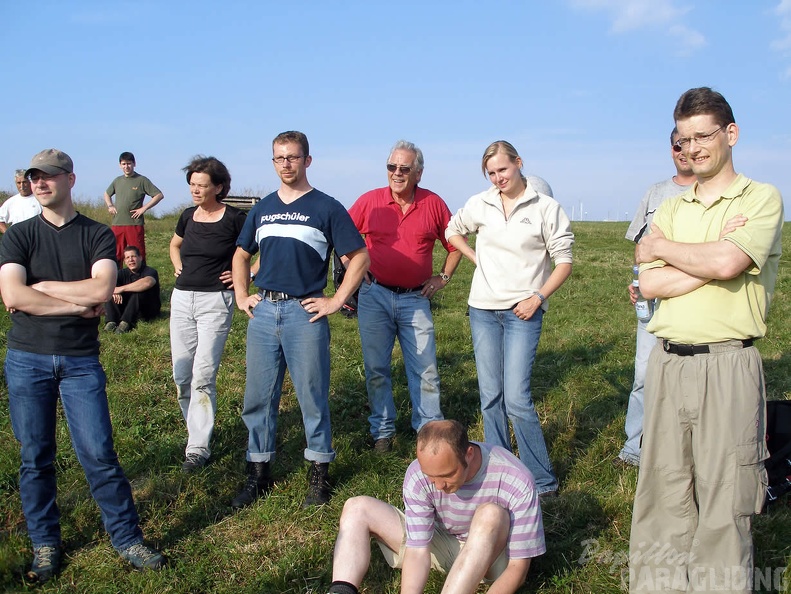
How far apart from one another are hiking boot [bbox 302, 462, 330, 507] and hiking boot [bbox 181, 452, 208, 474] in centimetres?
96

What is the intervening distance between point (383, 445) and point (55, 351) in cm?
273

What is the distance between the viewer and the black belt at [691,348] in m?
3.34

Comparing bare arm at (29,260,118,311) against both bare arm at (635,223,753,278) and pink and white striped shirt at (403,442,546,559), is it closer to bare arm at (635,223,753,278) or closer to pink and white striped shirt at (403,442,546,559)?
pink and white striped shirt at (403,442,546,559)

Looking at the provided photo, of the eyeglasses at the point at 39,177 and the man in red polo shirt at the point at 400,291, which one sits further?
the man in red polo shirt at the point at 400,291

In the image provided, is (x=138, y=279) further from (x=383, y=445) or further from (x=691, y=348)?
(x=691, y=348)

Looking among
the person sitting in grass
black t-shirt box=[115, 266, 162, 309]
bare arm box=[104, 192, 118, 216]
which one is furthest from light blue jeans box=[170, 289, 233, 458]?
bare arm box=[104, 192, 118, 216]

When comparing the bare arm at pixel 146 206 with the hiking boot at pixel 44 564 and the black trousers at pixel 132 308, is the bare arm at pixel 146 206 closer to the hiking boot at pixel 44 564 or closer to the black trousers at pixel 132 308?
the black trousers at pixel 132 308

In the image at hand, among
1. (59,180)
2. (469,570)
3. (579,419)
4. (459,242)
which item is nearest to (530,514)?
(469,570)

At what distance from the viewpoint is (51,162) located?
4.07 m

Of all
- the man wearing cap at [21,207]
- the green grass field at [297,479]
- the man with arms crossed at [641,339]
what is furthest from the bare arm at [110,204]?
the man with arms crossed at [641,339]

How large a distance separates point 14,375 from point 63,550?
3.82 ft

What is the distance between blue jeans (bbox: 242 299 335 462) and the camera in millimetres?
4895

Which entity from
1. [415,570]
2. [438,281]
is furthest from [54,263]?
[438,281]

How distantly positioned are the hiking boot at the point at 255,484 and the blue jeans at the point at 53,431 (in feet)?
2.90
